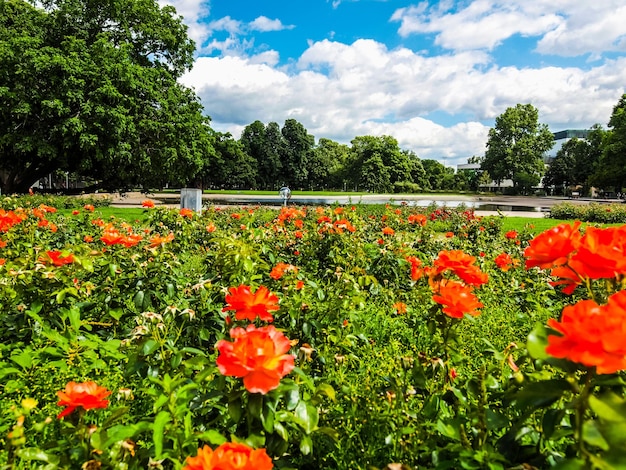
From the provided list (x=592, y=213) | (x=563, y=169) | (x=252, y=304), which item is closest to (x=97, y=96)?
(x=252, y=304)

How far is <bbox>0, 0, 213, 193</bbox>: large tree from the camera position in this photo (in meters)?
15.9

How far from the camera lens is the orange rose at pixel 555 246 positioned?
1044 mm

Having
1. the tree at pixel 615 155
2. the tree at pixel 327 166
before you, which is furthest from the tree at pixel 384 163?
the tree at pixel 615 155

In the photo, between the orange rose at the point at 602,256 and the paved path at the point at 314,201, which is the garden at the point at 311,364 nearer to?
the orange rose at the point at 602,256

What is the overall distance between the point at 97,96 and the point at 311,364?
17.2 m

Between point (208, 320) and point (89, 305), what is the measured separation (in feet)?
2.88

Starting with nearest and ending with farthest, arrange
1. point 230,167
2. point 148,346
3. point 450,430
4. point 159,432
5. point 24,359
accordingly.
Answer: point 159,432, point 450,430, point 148,346, point 24,359, point 230,167

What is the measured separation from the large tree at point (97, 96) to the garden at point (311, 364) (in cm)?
1377

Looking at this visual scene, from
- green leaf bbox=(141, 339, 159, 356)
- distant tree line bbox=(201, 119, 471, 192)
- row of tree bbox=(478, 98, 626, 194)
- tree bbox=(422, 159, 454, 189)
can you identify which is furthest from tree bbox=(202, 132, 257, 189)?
green leaf bbox=(141, 339, 159, 356)

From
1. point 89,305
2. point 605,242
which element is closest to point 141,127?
point 89,305

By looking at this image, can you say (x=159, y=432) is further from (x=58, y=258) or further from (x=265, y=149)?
(x=265, y=149)

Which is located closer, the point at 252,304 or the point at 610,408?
the point at 610,408

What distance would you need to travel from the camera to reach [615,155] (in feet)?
109

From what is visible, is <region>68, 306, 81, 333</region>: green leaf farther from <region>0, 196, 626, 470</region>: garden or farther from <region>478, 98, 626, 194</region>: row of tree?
<region>478, 98, 626, 194</region>: row of tree
